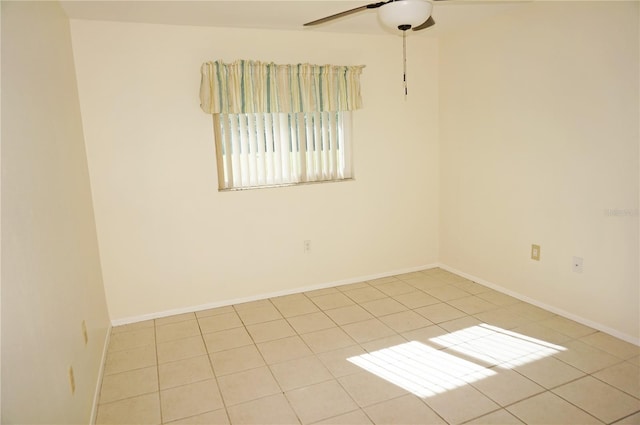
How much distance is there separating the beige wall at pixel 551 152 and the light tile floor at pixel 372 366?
308 millimetres

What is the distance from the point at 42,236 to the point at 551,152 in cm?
321

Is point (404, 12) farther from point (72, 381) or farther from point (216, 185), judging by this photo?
point (72, 381)

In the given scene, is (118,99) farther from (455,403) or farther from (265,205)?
(455,403)

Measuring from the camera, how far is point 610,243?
2.83 m

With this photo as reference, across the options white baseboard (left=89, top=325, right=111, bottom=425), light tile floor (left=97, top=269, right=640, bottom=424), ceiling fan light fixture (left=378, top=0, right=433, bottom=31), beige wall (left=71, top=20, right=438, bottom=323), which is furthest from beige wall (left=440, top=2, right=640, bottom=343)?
white baseboard (left=89, top=325, right=111, bottom=425)

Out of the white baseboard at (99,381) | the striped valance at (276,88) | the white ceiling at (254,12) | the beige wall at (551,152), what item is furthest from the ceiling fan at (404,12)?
the white baseboard at (99,381)

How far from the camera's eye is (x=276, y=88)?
3.55 metres

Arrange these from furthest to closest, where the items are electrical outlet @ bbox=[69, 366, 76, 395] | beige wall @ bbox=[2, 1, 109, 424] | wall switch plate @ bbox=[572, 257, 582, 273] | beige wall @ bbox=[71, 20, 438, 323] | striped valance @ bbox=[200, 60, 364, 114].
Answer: striped valance @ bbox=[200, 60, 364, 114] < beige wall @ bbox=[71, 20, 438, 323] < wall switch plate @ bbox=[572, 257, 582, 273] < electrical outlet @ bbox=[69, 366, 76, 395] < beige wall @ bbox=[2, 1, 109, 424]

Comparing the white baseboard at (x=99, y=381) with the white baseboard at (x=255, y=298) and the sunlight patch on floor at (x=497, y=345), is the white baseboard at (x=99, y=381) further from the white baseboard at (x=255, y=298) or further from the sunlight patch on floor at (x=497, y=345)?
the sunlight patch on floor at (x=497, y=345)

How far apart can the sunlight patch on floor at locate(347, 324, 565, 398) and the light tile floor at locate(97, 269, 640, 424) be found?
0.01 m

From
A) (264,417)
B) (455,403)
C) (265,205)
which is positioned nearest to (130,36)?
(265,205)

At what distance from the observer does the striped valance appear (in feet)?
11.0

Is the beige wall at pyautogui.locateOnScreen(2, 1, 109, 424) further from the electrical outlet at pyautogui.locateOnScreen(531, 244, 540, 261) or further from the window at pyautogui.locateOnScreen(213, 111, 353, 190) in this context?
the electrical outlet at pyautogui.locateOnScreen(531, 244, 540, 261)

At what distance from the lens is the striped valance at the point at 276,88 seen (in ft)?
11.0
